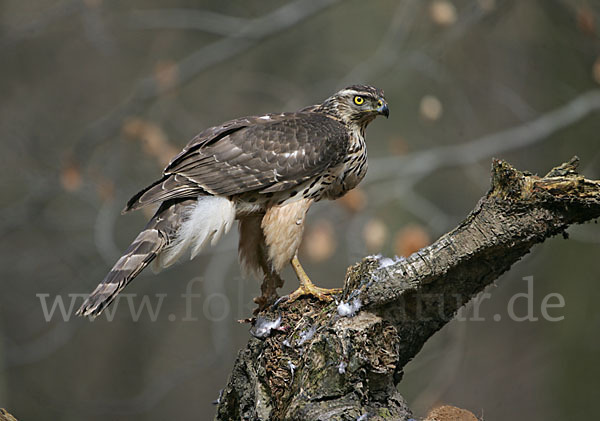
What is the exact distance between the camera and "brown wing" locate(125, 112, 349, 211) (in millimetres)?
3501

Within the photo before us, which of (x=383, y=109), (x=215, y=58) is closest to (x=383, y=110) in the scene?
(x=383, y=109)

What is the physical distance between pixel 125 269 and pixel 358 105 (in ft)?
5.54

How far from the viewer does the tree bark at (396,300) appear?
8.20ft

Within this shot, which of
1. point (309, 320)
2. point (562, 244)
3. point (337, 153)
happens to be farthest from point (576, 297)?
point (309, 320)

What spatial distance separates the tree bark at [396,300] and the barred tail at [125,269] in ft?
2.62

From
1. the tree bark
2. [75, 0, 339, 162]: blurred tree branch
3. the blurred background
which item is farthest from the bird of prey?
[75, 0, 339, 162]: blurred tree branch

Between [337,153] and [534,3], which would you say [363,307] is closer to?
[337,153]

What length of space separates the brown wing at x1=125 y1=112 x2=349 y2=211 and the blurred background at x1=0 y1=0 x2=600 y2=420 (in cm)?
194

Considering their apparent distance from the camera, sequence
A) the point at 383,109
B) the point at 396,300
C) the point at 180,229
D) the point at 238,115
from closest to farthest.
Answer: the point at 396,300
the point at 180,229
the point at 383,109
the point at 238,115

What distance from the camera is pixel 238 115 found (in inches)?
333

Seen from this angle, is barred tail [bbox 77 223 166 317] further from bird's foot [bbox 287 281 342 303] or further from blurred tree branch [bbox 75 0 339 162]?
blurred tree branch [bbox 75 0 339 162]

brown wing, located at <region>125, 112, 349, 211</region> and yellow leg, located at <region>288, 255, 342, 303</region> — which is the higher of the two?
brown wing, located at <region>125, 112, 349, 211</region>

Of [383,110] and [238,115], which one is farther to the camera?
[238,115]

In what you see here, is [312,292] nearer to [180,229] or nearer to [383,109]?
[180,229]
